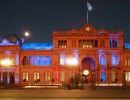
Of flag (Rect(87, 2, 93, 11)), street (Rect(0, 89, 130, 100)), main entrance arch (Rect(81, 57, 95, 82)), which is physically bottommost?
street (Rect(0, 89, 130, 100))

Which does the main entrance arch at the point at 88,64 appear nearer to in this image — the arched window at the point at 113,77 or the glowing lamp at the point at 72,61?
the glowing lamp at the point at 72,61

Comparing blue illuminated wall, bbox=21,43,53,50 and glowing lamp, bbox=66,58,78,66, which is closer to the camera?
glowing lamp, bbox=66,58,78,66

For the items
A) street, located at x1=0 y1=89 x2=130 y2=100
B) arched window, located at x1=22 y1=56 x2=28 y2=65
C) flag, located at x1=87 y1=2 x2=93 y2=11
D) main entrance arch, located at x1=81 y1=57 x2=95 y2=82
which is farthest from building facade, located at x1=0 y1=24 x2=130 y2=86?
street, located at x1=0 y1=89 x2=130 y2=100

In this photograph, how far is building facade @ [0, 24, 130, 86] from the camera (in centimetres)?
9062

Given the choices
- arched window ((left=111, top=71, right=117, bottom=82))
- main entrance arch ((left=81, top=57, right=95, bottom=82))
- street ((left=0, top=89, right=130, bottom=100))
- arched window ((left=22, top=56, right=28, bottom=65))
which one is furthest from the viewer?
arched window ((left=22, top=56, right=28, bottom=65))

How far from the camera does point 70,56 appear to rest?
92.0 meters

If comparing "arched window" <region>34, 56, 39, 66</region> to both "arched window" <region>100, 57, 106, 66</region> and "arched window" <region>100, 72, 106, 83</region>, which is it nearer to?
"arched window" <region>100, 57, 106, 66</region>

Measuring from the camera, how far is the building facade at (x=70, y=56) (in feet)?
297

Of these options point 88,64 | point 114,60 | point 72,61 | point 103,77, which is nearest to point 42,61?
point 72,61

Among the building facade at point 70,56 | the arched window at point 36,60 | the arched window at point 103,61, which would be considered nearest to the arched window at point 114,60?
the building facade at point 70,56

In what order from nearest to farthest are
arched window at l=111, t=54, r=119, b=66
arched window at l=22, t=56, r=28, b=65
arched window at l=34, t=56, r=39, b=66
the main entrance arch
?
arched window at l=111, t=54, r=119, b=66 → the main entrance arch → arched window at l=34, t=56, r=39, b=66 → arched window at l=22, t=56, r=28, b=65

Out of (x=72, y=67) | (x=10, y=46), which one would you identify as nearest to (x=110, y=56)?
(x=72, y=67)

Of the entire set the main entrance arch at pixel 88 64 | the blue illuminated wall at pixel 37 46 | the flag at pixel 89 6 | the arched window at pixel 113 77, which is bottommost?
the arched window at pixel 113 77

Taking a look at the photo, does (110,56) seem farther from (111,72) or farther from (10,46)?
(10,46)
